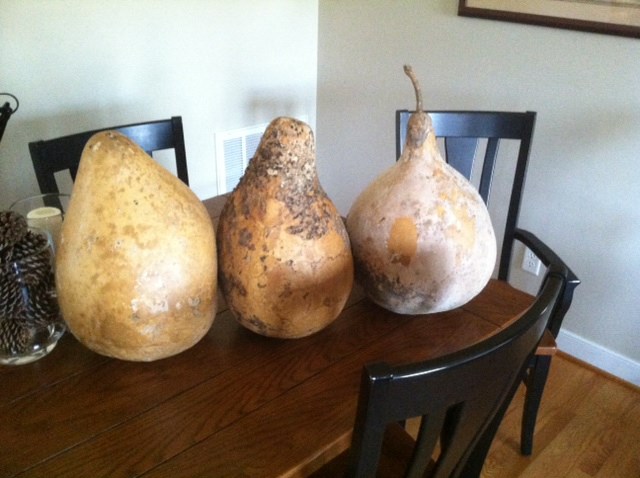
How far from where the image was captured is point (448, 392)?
22.1 inches

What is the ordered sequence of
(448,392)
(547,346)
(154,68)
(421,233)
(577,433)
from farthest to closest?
(154,68) < (577,433) < (547,346) < (421,233) < (448,392)

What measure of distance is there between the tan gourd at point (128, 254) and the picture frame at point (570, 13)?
134 centimetres

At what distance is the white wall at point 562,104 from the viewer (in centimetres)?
161

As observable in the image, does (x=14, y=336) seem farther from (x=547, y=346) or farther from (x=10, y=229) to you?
(x=547, y=346)

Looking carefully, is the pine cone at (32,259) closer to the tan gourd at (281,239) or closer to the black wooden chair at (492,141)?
the tan gourd at (281,239)

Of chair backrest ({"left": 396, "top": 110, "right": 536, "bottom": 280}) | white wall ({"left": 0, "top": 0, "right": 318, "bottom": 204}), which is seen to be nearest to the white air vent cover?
white wall ({"left": 0, "top": 0, "right": 318, "bottom": 204})

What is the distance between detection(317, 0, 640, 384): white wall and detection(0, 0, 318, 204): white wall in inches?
11.9

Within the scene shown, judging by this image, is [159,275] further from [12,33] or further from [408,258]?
[12,33]

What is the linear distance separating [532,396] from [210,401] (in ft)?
→ 3.14

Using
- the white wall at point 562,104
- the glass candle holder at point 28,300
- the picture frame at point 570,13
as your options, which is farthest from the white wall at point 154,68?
the glass candle holder at point 28,300

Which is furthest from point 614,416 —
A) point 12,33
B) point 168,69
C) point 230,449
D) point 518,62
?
point 12,33

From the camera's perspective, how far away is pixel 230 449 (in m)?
0.68

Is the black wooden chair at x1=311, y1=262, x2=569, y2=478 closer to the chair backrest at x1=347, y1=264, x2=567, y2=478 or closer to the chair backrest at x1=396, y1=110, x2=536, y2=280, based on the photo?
the chair backrest at x1=347, y1=264, x2=567, y2=478

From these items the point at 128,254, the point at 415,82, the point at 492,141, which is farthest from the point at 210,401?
the point at 492,141
